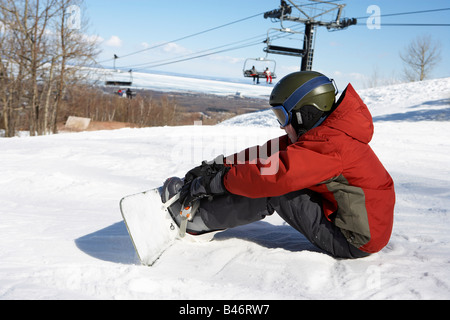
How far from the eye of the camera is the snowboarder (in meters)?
Result: 1.73

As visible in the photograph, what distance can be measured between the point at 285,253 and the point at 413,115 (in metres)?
16.3

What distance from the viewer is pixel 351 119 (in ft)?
5.89

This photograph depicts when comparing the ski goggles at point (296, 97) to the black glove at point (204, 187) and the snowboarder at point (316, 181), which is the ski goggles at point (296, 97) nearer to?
the snowboarder at point (316, 181)

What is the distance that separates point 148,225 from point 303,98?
1.11m

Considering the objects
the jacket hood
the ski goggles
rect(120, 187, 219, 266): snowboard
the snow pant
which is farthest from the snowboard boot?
the jacket hood

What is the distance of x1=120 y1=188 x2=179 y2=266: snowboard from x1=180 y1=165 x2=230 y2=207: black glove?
0.63ft

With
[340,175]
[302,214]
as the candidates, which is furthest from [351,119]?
[302,214]

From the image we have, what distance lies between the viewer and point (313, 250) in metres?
2.20

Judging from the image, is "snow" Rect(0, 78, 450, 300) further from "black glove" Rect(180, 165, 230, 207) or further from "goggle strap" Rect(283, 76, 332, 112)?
"goggle strap" Rect(283, 76, 332, 112)

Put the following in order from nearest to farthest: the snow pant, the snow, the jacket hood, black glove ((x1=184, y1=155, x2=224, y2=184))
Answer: the snow → the jacket hood → the snow pant → black glove ((x1=184, y1=155, x2=224, y2=184))

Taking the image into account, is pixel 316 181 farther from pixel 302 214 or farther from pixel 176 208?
pixel 176 208

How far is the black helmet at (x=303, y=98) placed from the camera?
1.96 meters

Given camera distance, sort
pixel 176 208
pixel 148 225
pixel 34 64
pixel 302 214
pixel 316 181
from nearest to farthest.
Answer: pixel 316 181
pixel 302 214
pixel 148 225
pixel 176 208
pixel 34 64

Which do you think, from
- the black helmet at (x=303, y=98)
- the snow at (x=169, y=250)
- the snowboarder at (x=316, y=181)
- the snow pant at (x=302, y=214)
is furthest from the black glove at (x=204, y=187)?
the black helmet at (x=303, y=98)
